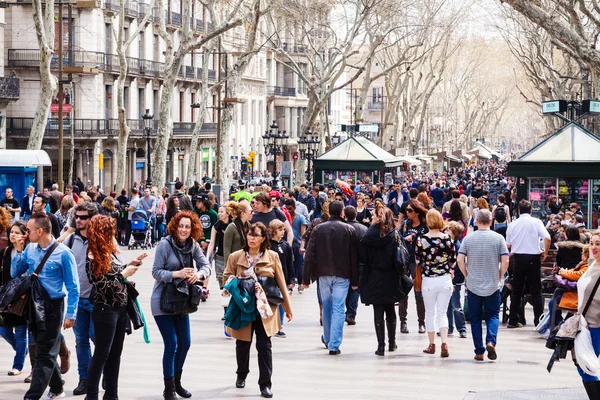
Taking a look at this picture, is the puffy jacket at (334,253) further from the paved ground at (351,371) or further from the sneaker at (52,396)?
the sneaker at (52,396)

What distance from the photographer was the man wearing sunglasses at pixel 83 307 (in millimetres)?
9500

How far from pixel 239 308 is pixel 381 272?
2.51 metres

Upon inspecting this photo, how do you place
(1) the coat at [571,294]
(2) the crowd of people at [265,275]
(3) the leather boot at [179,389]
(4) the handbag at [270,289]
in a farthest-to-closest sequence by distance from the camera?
1. (1) the coat at [571,294]
2. (4) the handbag at [270,289]
3. (3) the leather boot at [179,389]
4. (2) the crowd of people at [265,275]

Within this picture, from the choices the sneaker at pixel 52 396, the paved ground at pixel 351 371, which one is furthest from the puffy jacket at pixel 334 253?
the sneaker at pixel 52 396

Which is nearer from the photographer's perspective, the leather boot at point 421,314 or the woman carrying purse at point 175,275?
the woman carrying purse at point 175,275

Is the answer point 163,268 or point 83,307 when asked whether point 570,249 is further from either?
point 83,307

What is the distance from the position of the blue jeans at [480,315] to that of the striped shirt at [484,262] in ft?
0.21

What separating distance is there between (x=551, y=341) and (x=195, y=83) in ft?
194

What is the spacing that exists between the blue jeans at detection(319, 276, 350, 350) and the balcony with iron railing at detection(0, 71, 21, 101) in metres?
35.6

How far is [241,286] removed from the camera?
9.79 m

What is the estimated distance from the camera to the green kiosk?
2530cm

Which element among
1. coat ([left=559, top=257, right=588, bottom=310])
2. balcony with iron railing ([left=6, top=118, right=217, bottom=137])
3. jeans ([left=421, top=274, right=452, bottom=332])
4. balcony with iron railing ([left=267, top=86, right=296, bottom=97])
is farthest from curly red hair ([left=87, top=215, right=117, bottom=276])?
balcony with iron railing ([left=267, top=86, right=296, bottom=97])

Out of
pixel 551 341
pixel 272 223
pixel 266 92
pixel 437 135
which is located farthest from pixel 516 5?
pixel 437 135

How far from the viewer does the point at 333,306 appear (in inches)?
468
